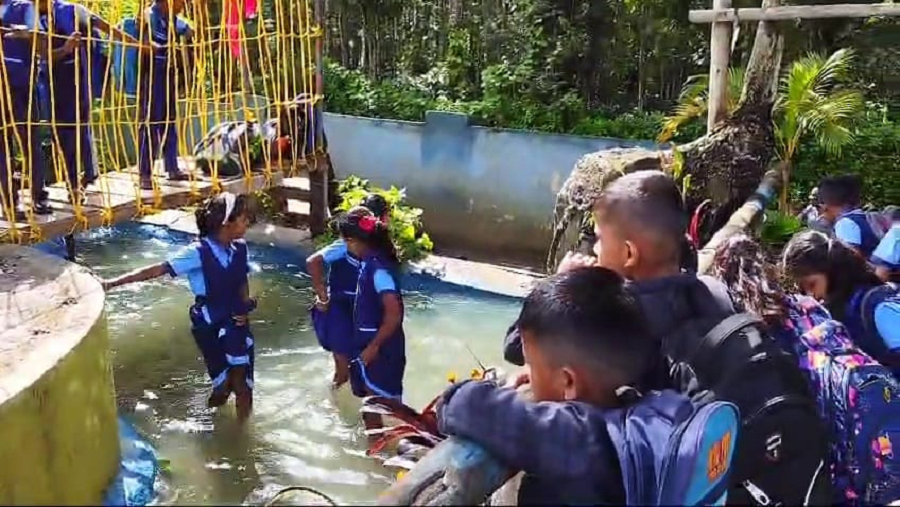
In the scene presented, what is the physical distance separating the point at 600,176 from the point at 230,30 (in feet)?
10.7

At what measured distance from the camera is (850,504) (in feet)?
7.68

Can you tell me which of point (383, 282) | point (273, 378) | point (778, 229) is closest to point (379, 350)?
point (383, 282)

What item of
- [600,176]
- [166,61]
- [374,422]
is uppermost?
[166,61]

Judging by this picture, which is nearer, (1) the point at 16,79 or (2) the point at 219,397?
(2) the point at 219,397

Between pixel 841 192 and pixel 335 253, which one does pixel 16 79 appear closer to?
pixel 335 253

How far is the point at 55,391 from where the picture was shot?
3.31m

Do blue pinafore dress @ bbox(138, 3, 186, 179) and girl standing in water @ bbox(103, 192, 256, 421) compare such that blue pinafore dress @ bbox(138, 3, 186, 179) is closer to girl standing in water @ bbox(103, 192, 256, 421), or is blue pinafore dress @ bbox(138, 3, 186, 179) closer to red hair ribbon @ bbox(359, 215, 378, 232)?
girl standing in water @ bbox(103, 192, 256, 421)

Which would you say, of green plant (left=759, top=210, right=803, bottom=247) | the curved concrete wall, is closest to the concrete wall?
green plant (left=759, top=210, right=803, bottom=247)

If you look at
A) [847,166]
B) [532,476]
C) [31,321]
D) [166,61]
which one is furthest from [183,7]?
[532,476]

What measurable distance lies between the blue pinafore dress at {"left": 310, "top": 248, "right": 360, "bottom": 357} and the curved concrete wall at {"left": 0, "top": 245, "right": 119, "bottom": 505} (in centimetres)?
103

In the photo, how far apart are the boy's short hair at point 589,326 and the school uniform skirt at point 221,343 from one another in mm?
3014

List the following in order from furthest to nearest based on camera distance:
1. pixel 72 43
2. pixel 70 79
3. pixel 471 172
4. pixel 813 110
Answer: pixel 471 172 < pixel 813 110 < pixel 70 79 < pixel 72 43

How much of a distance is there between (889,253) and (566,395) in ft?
7.29

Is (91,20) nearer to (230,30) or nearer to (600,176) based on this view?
(230,30)
